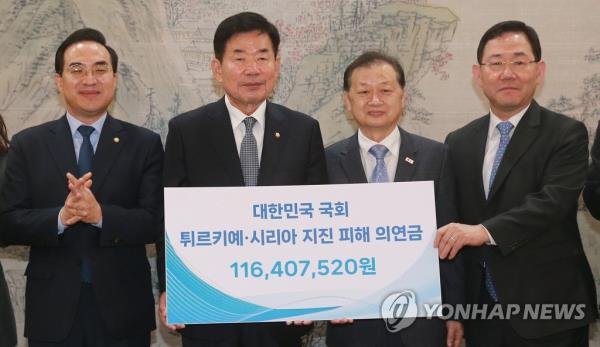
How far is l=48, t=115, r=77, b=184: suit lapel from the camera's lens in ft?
9.10

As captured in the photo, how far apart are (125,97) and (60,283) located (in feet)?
5.12

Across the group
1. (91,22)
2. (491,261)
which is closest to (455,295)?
(491,261)

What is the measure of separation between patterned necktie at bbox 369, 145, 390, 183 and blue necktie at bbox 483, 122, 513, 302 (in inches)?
19.0

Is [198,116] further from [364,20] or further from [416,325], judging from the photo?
[364,20]

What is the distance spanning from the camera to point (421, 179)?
275cm

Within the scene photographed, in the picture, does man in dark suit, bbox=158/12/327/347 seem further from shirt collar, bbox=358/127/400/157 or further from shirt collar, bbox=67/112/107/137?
shirt collar, bbox=67/112/107/137

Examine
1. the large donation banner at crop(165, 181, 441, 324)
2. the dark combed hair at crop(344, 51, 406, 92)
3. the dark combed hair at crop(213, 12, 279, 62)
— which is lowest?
the large donation banner at crop(165, 181, 441, 324)

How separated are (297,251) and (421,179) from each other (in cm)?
63

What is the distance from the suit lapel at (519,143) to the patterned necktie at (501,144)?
3 cm

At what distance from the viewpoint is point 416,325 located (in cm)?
265

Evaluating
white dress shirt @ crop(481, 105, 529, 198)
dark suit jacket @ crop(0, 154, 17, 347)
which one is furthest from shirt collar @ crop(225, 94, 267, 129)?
dark suit jacket @ crop(0, 154, 17, 347)

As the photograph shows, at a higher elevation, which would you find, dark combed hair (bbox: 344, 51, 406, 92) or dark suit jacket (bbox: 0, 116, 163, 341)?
dark combed hair (bbox: 344, 51, 406, 92)

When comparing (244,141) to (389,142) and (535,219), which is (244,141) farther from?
(535,219)

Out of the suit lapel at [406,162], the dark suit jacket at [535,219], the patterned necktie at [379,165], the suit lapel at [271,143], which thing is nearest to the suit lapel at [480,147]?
the dark suit jacket at [535,219]
